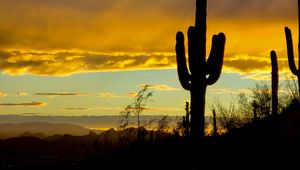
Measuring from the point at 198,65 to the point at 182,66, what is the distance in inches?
15.3

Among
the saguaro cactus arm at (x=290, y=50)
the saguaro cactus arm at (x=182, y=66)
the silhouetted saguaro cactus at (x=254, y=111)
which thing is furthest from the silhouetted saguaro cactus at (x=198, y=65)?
the saguaro cactus arm at (x=290, y=50)

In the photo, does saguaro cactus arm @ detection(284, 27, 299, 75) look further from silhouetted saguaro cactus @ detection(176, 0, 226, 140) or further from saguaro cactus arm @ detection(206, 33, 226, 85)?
saguaro cactus arm @ detection(206, 33, 226, 85)

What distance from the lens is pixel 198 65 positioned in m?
12.7

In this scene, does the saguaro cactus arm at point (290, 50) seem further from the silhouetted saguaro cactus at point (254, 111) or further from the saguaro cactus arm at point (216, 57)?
the saguaro cactus arm at point (216, 57)

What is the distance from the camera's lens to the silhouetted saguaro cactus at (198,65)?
40.6 ft

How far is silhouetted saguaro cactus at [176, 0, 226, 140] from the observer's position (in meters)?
12.4

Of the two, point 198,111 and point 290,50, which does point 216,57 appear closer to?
point 198,111

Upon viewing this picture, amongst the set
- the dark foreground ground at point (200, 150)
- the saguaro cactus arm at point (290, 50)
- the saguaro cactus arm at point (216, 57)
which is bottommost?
the dark foreground ground at point (200, 150)

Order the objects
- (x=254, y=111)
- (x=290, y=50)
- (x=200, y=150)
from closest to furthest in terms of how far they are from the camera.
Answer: (x=200, y=150) → (x=290, y=50) → (x=254, y=111)

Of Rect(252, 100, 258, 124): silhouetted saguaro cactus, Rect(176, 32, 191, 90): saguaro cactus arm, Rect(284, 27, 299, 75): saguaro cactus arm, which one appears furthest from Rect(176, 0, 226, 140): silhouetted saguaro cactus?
Rect(284, 27, 299, 75): saguaro cactus arm

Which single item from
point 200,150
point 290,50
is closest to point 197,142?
point 200,150

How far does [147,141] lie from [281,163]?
11.7 feet

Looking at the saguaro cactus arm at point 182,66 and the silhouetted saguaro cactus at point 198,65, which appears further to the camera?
the saguaro cactus arm at point 182,66

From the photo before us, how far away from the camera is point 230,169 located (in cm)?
1198
